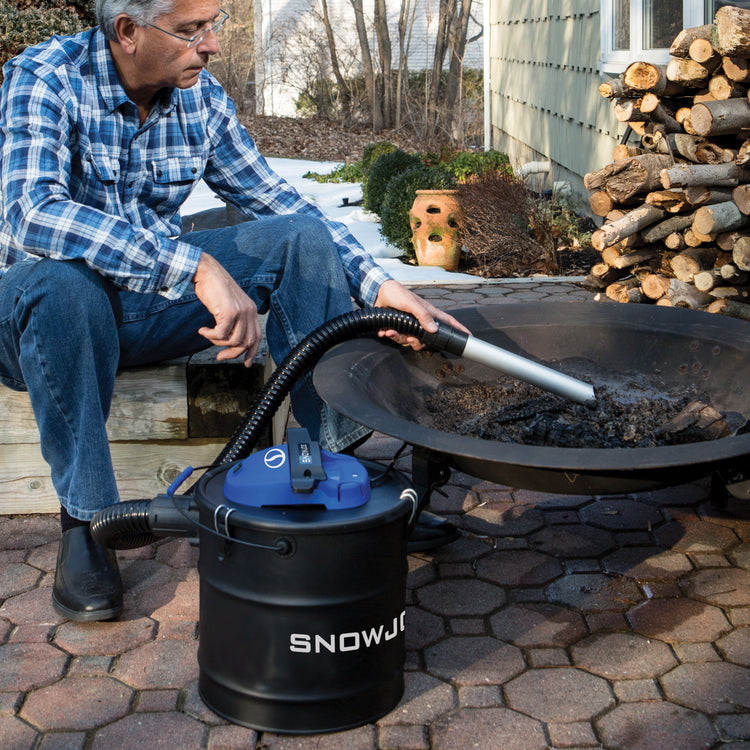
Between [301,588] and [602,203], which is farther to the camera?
[602,203]

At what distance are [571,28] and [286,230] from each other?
596 cm

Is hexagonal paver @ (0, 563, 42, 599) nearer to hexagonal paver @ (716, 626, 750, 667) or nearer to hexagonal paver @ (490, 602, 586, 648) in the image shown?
hexagonal paver @ (490, 602, 586, 648)

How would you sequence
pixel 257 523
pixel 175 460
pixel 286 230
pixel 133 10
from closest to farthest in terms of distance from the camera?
pixel 257 523, pixel 133 10, pixel 286 230, pixel 175 460

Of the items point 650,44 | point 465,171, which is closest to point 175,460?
point 650,44

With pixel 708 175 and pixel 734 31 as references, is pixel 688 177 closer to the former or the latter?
pixel 708 175

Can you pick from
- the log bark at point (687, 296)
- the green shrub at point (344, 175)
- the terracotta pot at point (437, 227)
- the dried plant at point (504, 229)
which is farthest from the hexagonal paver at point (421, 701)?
the green shrub at point (344, 175)

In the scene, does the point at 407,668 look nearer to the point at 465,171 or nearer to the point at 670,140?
the point at 670,140

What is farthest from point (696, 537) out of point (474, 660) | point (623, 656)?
point (474, 660)

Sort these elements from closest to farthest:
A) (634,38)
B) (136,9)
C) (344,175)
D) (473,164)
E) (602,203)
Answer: (136,9) < (602,203) < (634,38) < (473,164) < (344,175)

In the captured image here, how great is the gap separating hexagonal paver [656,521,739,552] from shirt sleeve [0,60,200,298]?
1.59 meters

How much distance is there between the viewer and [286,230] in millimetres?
2510

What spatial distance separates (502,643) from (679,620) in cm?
46

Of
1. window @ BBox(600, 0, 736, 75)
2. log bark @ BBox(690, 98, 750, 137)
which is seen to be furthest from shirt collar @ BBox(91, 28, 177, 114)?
window @ BBox(600, 0, 736, 75)

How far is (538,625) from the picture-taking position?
2.27m
